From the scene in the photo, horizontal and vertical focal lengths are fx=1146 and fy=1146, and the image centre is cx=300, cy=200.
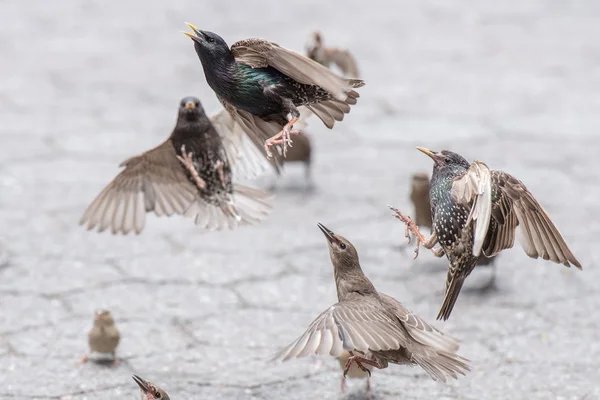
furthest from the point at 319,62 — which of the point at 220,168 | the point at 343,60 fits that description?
the point at 220,168

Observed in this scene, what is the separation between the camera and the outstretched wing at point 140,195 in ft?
17.7

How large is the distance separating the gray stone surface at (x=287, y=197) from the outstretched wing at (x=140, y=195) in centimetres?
73

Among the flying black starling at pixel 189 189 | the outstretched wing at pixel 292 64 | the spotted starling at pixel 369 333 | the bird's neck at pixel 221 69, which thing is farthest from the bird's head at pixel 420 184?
the bird's neck at pixel 221 69

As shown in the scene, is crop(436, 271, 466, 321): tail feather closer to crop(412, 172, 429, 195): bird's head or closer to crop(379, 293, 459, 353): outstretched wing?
crop(379, 293, 459, 353): outstretched wing

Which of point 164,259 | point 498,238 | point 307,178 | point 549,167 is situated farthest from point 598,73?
point 498,238

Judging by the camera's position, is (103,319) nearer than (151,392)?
No

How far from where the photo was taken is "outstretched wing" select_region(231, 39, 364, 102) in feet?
12.2

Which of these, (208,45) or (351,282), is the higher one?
(208,45)

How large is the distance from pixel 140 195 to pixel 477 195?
1906 mm

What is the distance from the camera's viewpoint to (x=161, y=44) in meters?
11.9

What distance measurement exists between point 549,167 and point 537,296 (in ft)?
7.57

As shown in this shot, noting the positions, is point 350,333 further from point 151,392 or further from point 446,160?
point 151,392

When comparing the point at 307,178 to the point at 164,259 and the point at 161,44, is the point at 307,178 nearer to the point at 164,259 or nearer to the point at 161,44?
the point at 164,259

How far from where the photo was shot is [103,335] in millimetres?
5477
